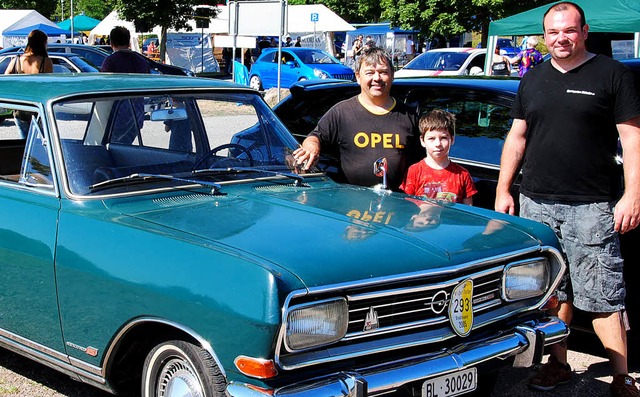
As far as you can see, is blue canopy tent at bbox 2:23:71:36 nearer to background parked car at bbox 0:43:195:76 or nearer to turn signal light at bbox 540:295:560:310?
background parked car at bbox 0:43:195:76

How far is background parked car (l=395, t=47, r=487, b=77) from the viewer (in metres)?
21.4

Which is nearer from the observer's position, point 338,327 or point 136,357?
point 338,327

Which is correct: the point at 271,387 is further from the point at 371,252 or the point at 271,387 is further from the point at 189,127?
the point at 189,127

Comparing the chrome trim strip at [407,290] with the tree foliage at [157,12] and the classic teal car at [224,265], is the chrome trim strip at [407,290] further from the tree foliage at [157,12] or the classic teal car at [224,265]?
the tree foliage at [157,12]

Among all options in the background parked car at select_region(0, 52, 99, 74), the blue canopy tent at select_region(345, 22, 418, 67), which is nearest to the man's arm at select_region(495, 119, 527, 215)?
the background parked car at select_region(0, 52, 99, 74)

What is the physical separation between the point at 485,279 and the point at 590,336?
2.21 metres

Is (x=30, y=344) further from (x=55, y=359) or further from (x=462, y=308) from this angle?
(x=462, y=308)

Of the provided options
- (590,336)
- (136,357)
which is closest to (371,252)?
(136,357)

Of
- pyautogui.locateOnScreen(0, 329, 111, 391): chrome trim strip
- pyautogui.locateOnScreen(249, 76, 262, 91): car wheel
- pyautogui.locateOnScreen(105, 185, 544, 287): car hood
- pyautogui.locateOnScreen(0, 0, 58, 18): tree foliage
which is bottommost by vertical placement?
pyautogui.locateOnScreen(249, 76, 262, 91): car wheel

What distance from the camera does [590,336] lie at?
5547 mm

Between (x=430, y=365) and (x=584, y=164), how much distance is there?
1603 millimetres

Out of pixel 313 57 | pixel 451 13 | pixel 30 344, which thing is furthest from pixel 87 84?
pixel 451 13

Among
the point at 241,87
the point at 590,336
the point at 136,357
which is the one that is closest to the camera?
the point at 136,357

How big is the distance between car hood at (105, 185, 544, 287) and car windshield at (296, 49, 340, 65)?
23529 millimetres
